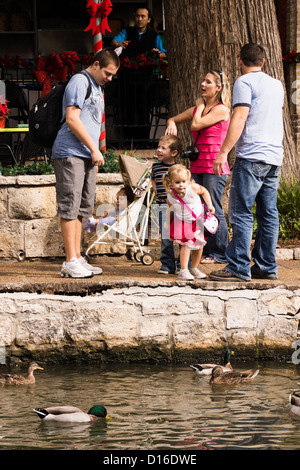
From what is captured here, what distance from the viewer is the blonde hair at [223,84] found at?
8133mm

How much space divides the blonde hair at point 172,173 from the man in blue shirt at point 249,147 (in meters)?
0.33

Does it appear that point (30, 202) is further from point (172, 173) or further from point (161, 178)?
point (172, 173)

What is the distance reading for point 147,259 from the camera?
8797 millimetres

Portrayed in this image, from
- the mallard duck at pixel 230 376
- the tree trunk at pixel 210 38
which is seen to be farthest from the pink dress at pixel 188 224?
the tree trunk at pixel 210 38

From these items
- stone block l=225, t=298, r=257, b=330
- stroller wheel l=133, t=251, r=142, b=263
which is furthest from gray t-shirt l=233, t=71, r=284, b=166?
stroller wheel l=133, t=251, r=142, b=263

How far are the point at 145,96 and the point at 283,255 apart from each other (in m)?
3.95

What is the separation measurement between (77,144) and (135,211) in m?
1.34

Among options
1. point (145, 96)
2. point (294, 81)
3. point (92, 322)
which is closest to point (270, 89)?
point (92, 322)

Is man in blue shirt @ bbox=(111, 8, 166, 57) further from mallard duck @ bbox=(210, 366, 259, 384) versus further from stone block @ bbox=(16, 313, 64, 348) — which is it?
mallard duck @ bbox=(210, 366, 259, 384)

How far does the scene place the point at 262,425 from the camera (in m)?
5.73

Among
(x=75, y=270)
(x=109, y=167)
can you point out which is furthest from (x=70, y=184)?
(x=109, y=167)

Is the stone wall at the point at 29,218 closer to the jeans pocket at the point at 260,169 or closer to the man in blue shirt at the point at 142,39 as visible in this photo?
the jeans pocket at the point at 260,169
